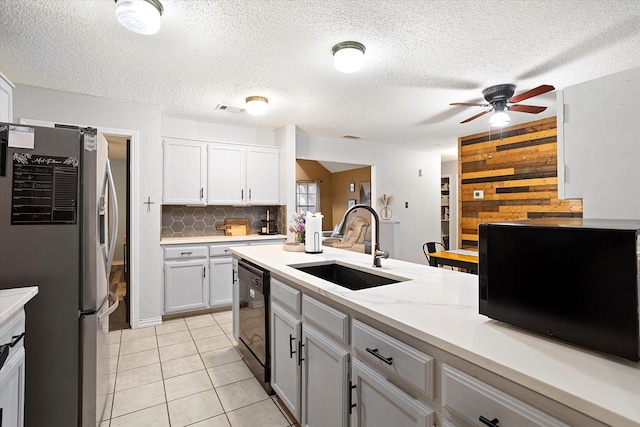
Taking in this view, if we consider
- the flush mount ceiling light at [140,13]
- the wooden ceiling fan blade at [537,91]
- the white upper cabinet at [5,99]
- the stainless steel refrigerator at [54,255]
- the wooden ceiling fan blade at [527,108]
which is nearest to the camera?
the stainless steel refrigerator at [54,255]

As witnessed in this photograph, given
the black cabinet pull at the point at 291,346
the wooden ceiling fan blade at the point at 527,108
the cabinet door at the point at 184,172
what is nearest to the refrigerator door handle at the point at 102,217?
the black cabinet pull at the point at 291,346

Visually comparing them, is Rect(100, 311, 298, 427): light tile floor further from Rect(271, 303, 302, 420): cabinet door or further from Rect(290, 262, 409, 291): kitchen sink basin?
Rect(290, 262, 409, 291): kitchen sink basin

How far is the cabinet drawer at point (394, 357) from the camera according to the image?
3.19 ft

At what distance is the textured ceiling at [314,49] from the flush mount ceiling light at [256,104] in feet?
0.34

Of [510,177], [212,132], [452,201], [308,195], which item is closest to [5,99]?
[212,132]

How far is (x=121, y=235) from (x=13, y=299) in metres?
5.92

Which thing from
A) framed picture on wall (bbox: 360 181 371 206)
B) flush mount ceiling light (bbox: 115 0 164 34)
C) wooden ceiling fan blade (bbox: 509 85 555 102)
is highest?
flush mount ceiling light (bbox: 115 0 164 34)

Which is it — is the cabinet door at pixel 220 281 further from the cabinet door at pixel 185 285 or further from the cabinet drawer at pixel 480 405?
the cabinet drawer at pixel 480 405

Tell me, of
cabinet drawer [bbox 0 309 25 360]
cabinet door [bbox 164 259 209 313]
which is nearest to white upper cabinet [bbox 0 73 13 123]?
cabinet drawer [bbox 0 309 25 360]

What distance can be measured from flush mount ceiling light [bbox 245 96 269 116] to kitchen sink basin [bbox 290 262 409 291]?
6.42 feet

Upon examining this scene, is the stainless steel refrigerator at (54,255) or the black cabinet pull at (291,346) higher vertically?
the stainless steel refrigerator at (54,255)

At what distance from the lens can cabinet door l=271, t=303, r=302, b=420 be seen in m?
1.74

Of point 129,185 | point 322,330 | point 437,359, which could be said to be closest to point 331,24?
point 322,330

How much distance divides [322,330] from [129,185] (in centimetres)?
294
